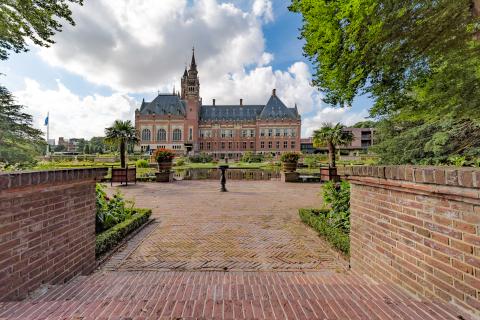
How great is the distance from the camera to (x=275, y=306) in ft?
6.11

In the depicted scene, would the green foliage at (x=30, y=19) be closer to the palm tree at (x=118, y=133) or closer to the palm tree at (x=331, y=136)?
the palm tree at (x=118, y=133)

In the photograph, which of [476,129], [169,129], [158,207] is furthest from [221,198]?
[169,129]

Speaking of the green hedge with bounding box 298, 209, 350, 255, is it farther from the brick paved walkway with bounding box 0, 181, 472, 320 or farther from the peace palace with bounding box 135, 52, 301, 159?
the peace palace with bounding box 135, 52, 301, 159

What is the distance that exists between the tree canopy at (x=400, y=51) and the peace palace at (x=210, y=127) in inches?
2270

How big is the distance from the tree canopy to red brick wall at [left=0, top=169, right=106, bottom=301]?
5251mm

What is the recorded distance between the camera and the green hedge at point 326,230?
160 inches

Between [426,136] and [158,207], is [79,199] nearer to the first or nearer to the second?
[158,207]

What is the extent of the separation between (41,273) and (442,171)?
3698 millimetres

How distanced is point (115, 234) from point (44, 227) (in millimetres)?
2257

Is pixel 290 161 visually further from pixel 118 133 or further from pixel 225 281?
pixel 118 133

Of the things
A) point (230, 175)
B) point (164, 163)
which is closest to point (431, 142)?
point (230, 175)

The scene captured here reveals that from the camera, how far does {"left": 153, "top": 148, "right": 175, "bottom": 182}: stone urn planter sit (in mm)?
15242

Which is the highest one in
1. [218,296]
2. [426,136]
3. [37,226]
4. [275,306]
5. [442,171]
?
[426,136]

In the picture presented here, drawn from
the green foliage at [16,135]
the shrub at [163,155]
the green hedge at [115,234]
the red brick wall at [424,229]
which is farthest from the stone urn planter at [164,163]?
the red brick wall at [424,229]
